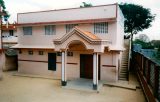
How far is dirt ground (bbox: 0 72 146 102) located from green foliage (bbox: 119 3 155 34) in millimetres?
22412

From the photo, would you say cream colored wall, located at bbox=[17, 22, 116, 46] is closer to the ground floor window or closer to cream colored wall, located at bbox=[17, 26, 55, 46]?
cream colored wall, located at bbox=[17, 26, 55, 46]

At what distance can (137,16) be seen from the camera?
1292 inches

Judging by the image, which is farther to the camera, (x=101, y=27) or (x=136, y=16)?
(x=136, y=16)

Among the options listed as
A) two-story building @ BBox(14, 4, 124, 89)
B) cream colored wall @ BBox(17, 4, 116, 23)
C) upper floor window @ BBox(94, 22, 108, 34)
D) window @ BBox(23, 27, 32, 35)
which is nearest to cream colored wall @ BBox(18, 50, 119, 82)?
two-story building @ BBox(14, 4, 124, 89)

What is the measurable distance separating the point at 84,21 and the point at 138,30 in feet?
73.0

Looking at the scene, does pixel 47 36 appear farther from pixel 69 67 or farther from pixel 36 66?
pixel 69 67

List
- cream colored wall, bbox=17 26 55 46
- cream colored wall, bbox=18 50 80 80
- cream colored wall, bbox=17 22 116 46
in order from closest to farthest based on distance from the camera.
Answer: cream colored wall, bbox=17 22 116 46 < cream colored wall, bbox=18 50 80 80 < cream colored wall, bbox=17 26 55 46

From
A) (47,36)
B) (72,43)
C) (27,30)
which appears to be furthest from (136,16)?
(72,43)

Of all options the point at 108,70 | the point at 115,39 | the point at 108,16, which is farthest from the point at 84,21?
the point at 108,70

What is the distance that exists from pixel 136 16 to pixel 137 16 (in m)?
0.23

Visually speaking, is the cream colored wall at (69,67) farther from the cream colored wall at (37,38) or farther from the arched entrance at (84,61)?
the cream colored wall at (37,38)

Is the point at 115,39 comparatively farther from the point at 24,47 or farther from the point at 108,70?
the point at 24,47

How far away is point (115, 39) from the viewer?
14914 millimetres

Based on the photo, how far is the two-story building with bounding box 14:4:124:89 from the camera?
13.6 m
